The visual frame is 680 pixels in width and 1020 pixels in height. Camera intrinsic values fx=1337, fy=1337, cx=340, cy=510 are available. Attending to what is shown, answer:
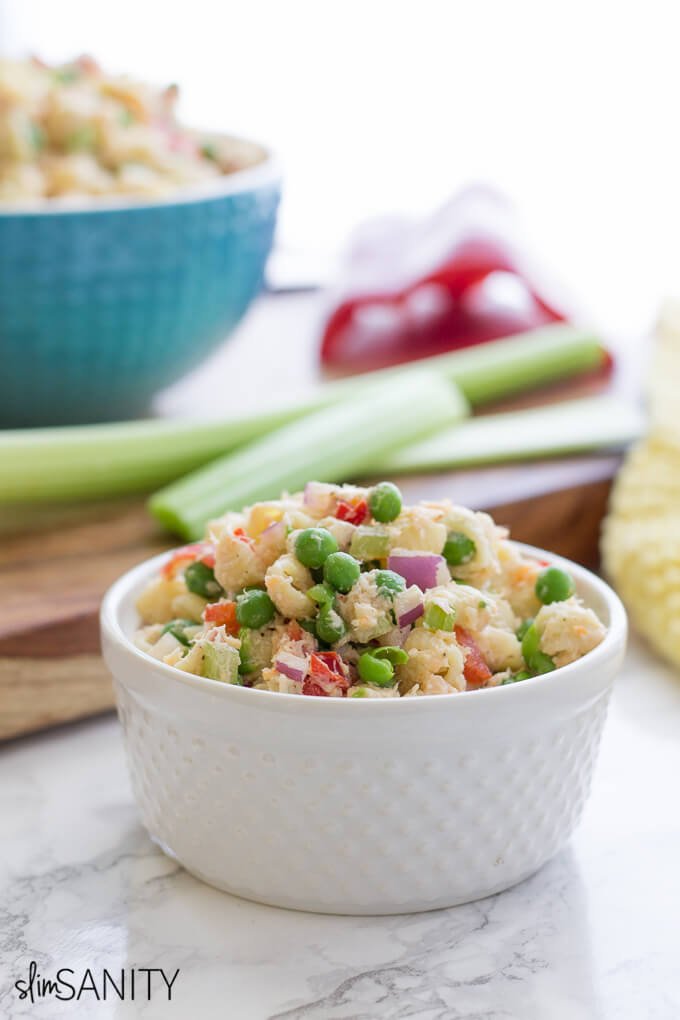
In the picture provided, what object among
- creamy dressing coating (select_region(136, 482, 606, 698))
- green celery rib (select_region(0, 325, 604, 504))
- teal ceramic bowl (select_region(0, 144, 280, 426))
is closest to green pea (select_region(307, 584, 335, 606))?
creamy dressing coating (select_region(136, 482, 606, 698))

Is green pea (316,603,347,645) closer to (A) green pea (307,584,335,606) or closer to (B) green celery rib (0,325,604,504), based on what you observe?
(A) green pea (307,584,335,606)

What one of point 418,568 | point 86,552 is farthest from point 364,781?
point 86,552

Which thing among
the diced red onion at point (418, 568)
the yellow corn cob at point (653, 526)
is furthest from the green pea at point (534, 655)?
the yellow corn cob at point (653, 526)

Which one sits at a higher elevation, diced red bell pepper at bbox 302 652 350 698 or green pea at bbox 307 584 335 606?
green pea at bbox 307 584 335 606

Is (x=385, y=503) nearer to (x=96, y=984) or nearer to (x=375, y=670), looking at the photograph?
(x=375, y=670)

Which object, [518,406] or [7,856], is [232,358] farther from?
[7,856]

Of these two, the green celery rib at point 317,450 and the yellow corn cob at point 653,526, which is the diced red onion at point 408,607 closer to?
the yellow corn cob at point 653,526
